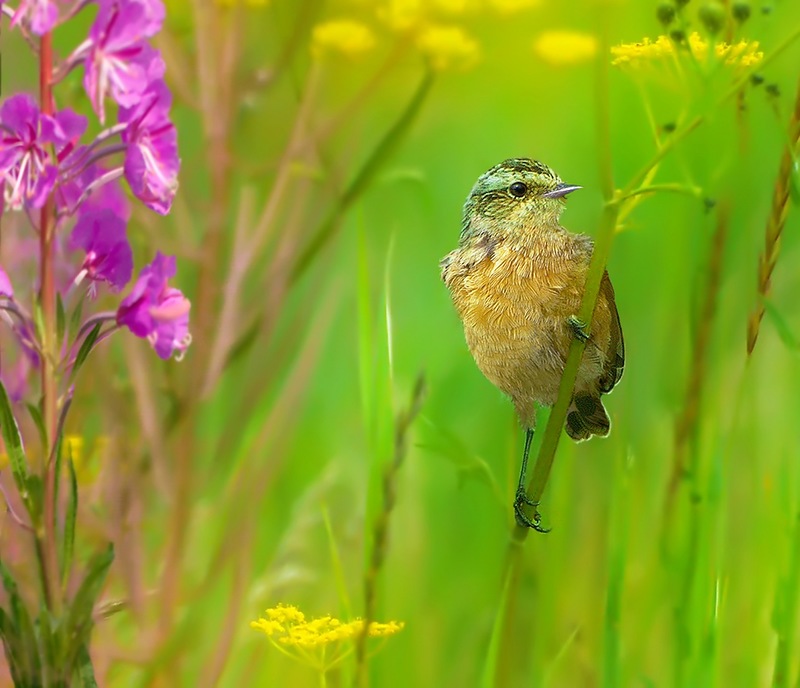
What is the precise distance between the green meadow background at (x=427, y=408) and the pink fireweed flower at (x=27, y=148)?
0.44m

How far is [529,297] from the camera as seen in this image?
1260mm

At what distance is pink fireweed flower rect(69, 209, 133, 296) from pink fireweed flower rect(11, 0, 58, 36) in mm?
201

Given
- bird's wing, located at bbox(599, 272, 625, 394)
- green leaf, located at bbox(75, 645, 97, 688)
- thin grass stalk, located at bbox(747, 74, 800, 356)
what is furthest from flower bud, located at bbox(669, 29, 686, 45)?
green leaf, located at bbox(75, 645, 97, 688)

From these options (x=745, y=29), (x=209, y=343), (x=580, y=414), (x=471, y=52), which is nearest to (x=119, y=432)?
(x=209, y=343)

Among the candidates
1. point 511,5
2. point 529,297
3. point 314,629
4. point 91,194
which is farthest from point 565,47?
point 314,629

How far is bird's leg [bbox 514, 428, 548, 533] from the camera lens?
51.0 inches

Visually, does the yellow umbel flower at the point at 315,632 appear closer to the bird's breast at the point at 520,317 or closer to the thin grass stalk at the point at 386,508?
the thin grass stalk at the point at 386,508

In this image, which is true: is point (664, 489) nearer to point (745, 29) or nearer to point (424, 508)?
point (424, 508)

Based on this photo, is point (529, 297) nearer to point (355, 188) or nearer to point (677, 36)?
point (677, 36)

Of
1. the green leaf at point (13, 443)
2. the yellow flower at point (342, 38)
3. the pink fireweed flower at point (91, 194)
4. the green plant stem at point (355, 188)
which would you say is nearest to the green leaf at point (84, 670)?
the green leaf at point (13, 443)

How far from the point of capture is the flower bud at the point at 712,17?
1.14 meters

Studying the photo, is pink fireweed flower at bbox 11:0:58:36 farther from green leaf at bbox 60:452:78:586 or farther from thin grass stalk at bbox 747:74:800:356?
thin grass stalk at bbox 747:74:800:356

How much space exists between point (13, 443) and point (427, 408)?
704 mm

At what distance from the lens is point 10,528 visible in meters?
1.51
